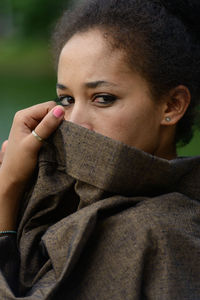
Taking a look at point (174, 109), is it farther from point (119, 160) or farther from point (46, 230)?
point (46, 230)

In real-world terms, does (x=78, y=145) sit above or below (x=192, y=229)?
above

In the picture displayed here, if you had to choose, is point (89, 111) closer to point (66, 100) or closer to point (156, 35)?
point (66, 100)

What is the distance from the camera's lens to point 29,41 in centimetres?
2623

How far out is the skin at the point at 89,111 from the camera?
195cm

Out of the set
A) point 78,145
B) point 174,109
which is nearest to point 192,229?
point 78,145

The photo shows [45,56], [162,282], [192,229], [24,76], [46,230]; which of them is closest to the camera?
[162,282]

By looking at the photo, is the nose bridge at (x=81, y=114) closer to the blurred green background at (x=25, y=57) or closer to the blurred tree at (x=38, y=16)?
the blurred green background at (x=25, y=57)

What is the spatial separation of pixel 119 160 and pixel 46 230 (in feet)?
1.29

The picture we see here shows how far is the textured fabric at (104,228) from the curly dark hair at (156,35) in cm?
44

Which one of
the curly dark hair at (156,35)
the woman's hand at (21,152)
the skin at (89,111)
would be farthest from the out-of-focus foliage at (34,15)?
the woman's hand at (21,152)

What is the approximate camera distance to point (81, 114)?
2.04 metres

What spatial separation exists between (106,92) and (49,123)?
28cm

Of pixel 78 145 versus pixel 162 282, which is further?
pixel 78 145

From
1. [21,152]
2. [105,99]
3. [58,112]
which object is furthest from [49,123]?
[105,99]
